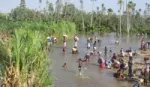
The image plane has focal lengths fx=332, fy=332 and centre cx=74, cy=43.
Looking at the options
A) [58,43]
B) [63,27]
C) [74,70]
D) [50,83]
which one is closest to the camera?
[50,83]

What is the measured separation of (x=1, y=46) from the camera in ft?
31.3

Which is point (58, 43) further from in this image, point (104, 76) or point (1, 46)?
point (1, 46)

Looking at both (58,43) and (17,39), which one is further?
(58,43)

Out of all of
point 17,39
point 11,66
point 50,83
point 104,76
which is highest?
point 17,39

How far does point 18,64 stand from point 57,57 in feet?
70.9

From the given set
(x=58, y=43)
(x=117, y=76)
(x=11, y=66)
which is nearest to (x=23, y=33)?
(x=11, y=66)

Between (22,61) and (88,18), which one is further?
(88,18)

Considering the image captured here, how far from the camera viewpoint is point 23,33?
969 centimetres

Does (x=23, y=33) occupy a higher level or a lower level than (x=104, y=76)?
higher

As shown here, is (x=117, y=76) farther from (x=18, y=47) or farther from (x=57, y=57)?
(x=18, y=47)

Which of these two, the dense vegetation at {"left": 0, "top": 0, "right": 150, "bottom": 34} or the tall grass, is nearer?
the tall grass

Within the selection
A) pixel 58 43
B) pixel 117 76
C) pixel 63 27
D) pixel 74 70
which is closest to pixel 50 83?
pixel 117 76

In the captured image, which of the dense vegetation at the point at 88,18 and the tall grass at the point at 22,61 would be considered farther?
the dense vegetation at the point at 88,18

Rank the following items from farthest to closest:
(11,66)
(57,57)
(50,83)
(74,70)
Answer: (57,57) < (74,70) < (50,83) < (11,66)
